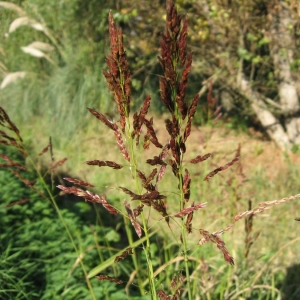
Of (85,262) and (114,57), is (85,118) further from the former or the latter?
(114,57)

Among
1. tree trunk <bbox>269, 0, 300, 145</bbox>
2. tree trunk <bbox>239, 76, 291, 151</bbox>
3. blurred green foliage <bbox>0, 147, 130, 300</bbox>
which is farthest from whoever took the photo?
tree trunk <bbox>239, 76, 291, 151</bbox>

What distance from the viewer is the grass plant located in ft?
3.55

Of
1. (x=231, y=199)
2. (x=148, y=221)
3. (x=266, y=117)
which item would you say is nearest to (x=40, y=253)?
(x=148, y=221)

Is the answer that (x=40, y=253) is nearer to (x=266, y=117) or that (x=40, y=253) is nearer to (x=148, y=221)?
(x=148, y=221)

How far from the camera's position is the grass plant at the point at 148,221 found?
1.08 meters

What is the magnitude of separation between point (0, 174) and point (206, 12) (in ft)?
10.5

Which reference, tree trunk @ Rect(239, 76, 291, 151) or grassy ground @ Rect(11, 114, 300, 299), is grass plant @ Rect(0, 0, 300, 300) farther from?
tree trunk @ Rect(239, 76, 291, 151)

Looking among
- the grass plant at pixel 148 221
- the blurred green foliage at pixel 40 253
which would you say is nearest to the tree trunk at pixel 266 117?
the grass plant at pixel 148 221

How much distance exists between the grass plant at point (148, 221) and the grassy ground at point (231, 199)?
0.08ft

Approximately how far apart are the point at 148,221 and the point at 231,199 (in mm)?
798

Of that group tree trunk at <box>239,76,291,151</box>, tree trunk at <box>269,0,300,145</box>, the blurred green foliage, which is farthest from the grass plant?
tree trunk at <box>269,0,300,145</box>

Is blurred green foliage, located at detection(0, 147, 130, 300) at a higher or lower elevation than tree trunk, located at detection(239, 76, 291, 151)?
lower

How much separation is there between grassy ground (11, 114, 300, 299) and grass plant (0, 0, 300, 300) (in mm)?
25

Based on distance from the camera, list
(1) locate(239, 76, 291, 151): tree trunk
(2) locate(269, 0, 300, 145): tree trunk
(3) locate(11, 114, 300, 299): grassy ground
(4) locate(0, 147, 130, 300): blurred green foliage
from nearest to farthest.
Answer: (4) locate(0, 147, 130, 300): blurred green foliage → (3) locate(11, 114, 300, 299): grassy ground → (2) locate(269, 0, 300, 145): tree trunk → (1) locate(239, 76, 291, 151): tree trunk
